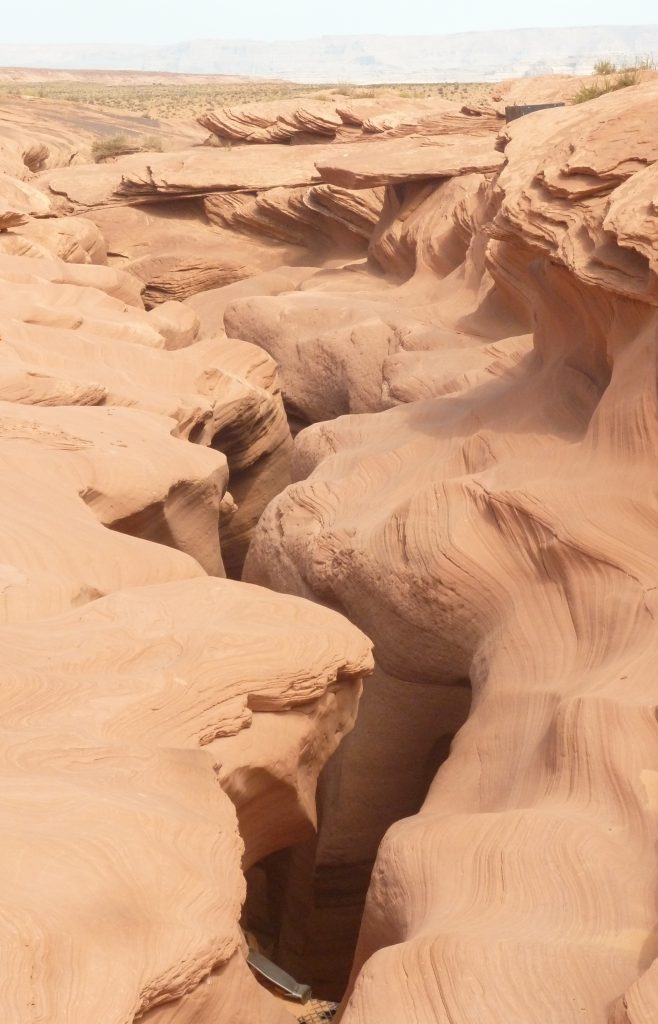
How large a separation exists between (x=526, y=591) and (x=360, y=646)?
86 centimetres

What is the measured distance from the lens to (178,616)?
4055mm

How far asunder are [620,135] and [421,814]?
125 inches

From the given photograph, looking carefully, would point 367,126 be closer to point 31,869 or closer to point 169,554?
point 169,554

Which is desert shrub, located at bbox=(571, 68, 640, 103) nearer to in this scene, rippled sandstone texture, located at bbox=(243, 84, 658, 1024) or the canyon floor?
the canyon floor

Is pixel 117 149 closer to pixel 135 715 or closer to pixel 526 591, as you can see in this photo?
pixel 526 591

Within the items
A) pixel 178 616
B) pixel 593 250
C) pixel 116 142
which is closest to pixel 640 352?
pixel 593 250

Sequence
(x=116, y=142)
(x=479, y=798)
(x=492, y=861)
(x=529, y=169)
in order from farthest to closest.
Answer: (x=116, y=142) < (x=529, y=169) < (x=479, y=798) < (x=492, y=861)

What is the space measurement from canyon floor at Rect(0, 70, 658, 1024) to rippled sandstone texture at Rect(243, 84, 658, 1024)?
1 cm

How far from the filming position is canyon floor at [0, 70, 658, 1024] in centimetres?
280

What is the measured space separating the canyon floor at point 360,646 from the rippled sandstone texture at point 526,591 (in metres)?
0.01

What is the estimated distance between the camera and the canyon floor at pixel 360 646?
2803 millimetres

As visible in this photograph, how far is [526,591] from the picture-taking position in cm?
458

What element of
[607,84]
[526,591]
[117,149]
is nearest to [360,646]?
[526,591]

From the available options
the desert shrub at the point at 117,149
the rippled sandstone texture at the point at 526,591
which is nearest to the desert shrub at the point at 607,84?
the rippled sandstone texture at the point at 526,591
